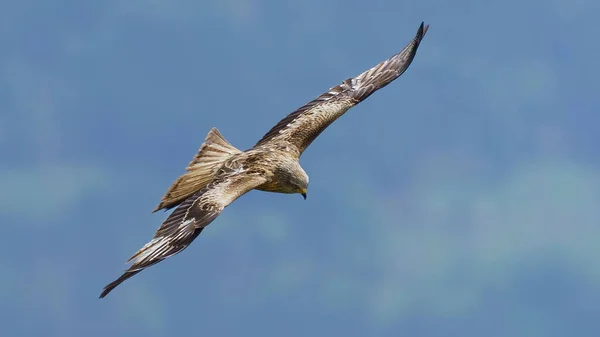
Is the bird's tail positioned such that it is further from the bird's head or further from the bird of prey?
the bird's head

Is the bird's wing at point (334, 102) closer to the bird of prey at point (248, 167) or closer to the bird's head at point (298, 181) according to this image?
the bird of prey at point (248, 167)

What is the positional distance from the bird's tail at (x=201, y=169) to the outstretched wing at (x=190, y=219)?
28.6 inches

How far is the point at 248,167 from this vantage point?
21.6 meters

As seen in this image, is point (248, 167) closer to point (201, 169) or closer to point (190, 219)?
point (201, 169)

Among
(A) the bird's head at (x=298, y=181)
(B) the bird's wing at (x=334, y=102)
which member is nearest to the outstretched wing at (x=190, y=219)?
(A) the bird's head at (x=298, y=181)

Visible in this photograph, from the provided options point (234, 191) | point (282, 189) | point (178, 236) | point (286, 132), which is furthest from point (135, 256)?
point (286, 132)

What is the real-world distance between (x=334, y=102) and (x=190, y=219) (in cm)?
611

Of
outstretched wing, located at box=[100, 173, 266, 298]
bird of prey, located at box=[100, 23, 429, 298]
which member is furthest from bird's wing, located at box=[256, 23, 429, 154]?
outstretched wing, located at box=[100, 173, 266, 298]

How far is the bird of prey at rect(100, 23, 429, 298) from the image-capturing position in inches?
753

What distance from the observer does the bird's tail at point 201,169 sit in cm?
2169

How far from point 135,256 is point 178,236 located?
91 centimetres

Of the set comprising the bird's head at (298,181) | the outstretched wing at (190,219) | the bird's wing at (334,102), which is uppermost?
the bird's wing at (334,102)

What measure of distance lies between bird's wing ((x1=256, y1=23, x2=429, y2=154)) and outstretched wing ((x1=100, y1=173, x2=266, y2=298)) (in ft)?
9.00

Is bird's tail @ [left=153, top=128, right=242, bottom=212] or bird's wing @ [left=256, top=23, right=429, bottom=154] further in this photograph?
bird's wing @ [left=256, top=23, right=429, bottom=154]
